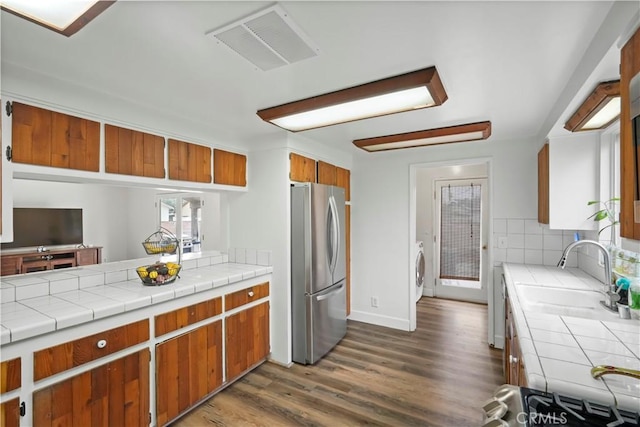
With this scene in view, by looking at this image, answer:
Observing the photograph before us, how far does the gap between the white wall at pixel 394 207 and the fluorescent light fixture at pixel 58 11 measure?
3147mm

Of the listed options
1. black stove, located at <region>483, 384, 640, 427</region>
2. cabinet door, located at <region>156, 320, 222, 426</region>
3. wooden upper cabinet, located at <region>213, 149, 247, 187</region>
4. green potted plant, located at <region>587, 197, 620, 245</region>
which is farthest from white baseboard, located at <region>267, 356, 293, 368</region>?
green potted plant, located at <region>587, 197, 620, 245</region>

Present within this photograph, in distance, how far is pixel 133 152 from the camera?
6.88 feet

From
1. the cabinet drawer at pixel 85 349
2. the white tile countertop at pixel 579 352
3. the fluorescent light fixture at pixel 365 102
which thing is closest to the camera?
the white tile countertop at pixel 579 352

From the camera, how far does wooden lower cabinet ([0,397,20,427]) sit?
4.18ft

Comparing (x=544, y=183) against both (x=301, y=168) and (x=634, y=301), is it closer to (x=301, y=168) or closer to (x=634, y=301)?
(x=634, y=301)

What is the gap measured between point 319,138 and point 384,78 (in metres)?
1.43

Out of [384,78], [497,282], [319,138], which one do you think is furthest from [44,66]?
[497,282]

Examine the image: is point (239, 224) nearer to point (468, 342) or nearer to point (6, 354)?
point (6, 354)

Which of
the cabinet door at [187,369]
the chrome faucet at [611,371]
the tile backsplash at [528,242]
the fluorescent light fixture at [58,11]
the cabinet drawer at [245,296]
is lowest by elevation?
the cabinet door at [187,369]

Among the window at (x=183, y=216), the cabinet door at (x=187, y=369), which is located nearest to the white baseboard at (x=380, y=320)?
the cabinet door at (x=187, y=369)

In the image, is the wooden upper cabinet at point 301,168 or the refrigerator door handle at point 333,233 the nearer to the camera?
the wooden upper cabinet at point 301,168

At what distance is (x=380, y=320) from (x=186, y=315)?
2536 mm

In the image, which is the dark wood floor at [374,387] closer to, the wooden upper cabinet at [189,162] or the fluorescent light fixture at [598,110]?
the wooden upper cabinet at [189,162]

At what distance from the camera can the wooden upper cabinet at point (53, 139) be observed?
62.1 inches
